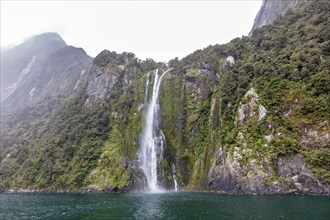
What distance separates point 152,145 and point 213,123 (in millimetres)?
16331

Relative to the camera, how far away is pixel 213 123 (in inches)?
2891

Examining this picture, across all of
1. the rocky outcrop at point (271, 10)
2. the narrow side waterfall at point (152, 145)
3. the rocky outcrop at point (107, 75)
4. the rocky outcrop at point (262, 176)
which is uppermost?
the rocky outcrop at point (271, 10)

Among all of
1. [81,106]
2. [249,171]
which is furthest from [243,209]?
[81,106]

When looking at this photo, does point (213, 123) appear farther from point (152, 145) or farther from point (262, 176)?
point (262, 176)

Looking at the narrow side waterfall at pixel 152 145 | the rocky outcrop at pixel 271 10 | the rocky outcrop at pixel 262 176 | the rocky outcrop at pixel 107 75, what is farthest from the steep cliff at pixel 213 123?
the rocky outcrop at pixel 271 10

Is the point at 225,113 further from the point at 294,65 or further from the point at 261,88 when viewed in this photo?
the point at 294,65

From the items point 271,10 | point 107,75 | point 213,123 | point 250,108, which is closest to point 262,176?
point 250,108

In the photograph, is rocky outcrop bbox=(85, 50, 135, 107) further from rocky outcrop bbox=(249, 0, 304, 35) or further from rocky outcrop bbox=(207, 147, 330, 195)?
rocky outcrop bbox=(249, 0, 304, 35)

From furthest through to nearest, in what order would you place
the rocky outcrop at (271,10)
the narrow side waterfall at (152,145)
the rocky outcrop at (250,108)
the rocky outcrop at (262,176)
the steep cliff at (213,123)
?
the rocky outcrop at (271,10)
the narrow side waterfall at (152,145)
the rocky outcrop at (250,108)
the steep cliff at (213,123)
the rocky outcrop at (262,176)

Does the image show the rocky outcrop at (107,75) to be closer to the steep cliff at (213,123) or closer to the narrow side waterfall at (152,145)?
the steep cliff at (213,123)

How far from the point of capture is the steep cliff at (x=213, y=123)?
174ft

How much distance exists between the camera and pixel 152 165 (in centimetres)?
7338

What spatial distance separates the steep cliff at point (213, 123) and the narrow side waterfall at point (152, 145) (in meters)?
1.26

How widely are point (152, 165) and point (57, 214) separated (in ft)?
126
